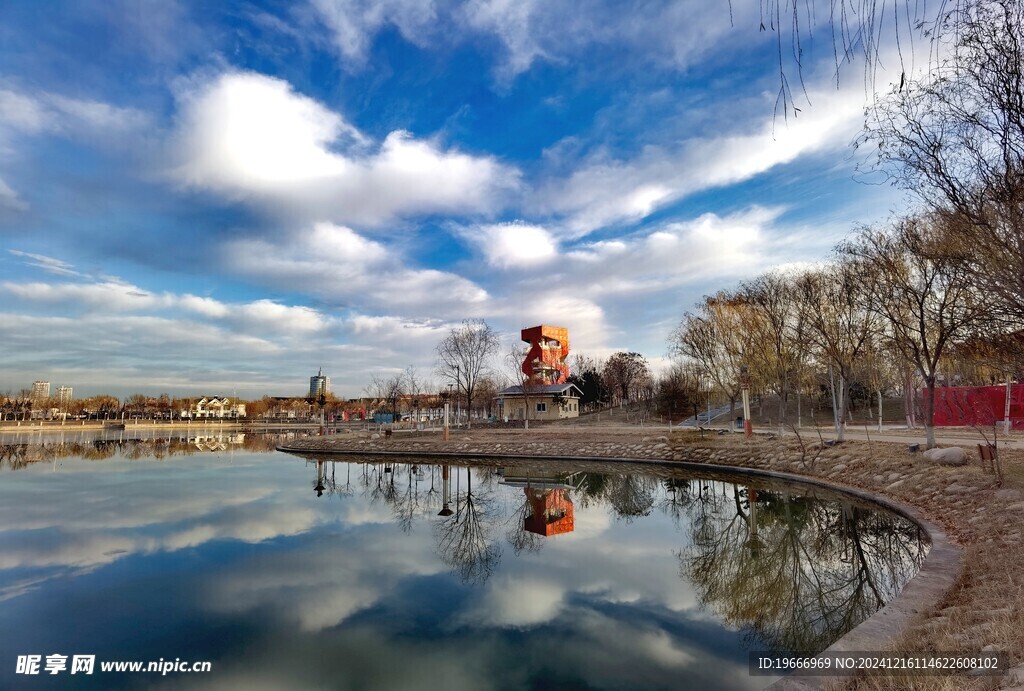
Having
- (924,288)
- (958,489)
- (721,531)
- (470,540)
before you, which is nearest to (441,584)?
(470,540)

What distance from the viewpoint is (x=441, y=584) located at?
8289 mm

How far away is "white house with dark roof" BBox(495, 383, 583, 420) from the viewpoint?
55.0 m

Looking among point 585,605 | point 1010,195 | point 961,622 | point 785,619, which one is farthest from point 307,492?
point 1010,195

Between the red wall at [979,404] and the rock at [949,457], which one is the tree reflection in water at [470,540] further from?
the red wall at [979,404]

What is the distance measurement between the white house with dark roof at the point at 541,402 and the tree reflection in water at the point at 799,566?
136ft

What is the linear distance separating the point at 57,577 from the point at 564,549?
894 centimetres

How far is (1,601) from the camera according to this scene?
7141 millimetres

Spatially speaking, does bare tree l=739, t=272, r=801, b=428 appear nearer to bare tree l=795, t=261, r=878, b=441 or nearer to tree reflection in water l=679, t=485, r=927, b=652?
bare tree l=795, t=261, r=878, b=441

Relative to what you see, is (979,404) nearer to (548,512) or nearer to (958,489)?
(958,489)

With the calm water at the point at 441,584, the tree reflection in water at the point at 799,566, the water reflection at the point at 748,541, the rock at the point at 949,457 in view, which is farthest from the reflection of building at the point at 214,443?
the rock at the point at 949,457

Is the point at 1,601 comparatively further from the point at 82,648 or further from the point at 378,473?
the point at 378,473

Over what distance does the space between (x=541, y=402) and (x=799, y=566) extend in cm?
4719

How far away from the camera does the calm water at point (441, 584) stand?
5504 millimetres

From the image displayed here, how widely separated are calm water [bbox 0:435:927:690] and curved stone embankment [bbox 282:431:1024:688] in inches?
32.9
